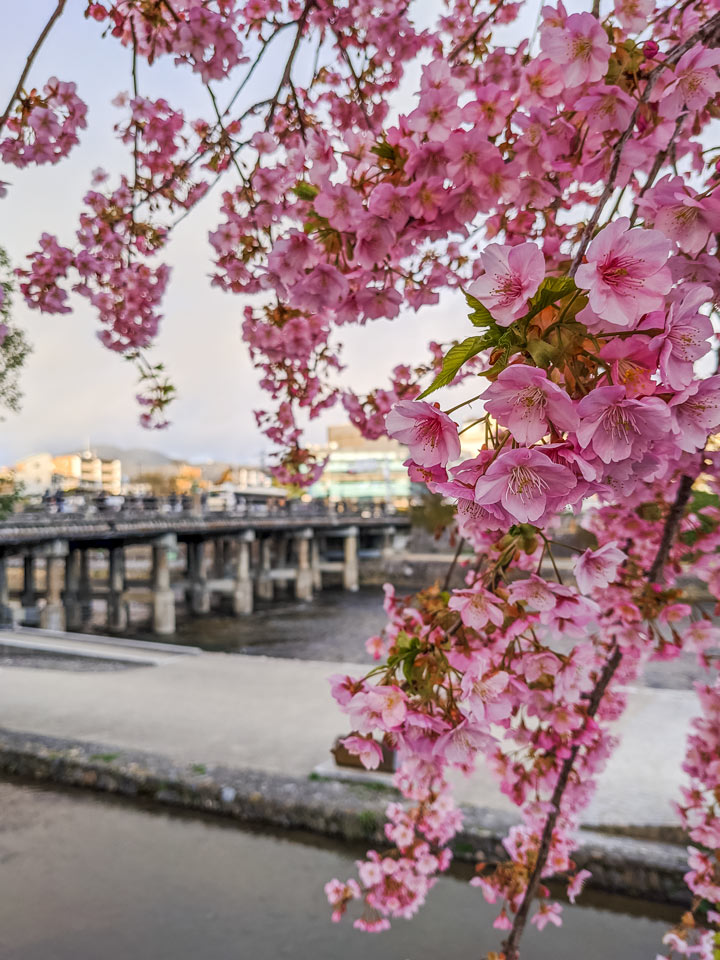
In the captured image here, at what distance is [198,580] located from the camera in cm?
2312

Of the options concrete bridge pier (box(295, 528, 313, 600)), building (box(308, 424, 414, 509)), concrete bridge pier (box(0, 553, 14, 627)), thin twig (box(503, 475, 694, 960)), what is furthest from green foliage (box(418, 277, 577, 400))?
building (box(308, 424, 414, 509))

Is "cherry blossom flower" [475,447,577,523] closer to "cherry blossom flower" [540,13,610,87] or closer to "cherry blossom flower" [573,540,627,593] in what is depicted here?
"cherry blossom flower" [573,540,627,593]

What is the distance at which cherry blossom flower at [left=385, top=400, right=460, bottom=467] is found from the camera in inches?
26.0

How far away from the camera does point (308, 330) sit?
2090mm

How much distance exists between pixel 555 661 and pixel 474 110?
100 cm

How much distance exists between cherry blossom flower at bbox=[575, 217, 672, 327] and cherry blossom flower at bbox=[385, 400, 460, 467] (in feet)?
0.58

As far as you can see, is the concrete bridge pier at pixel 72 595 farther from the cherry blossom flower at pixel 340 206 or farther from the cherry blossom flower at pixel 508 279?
the cherry blossom flower at pixel 508 279

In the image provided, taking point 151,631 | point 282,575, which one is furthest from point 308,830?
point 282,575

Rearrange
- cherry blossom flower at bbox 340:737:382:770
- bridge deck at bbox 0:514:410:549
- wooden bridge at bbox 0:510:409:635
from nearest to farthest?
cherry blossom flower at bbox 340:737:382:770 → bridge deck at bbox 0:514:410:549 → wooden bridge at bbox 0:510:409:635

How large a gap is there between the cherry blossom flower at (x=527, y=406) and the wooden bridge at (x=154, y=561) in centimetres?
1651

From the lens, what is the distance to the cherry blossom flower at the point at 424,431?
0.66 meters

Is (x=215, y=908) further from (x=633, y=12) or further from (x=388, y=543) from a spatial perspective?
(x=388, y=543)

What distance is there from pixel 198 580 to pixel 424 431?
76.8 feet

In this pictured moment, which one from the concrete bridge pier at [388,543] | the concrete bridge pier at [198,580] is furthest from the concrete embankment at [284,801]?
the concrete bridge pier at [388,543]
